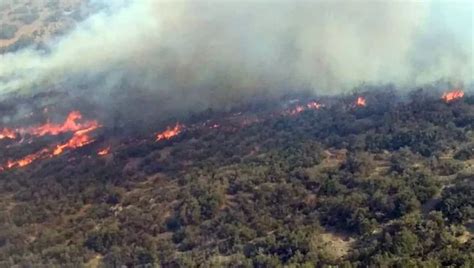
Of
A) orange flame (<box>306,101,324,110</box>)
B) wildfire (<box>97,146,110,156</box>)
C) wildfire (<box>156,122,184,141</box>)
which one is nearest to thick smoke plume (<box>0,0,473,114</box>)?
orange flame (<box>306,101,324,110</box>)

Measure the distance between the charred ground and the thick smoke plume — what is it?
17.4ft

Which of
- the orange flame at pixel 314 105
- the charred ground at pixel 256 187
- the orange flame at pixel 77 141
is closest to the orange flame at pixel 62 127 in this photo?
the charred ground at pixel 256 187

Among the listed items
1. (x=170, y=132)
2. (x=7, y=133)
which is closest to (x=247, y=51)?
(x=170, y=132)

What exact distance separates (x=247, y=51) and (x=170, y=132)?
1891cm

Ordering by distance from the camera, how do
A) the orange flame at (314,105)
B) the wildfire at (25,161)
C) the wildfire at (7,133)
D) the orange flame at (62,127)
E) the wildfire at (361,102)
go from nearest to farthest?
1. the wildfire at (25,161)
2. the orange flame at (62,127)
3. the wildfire at (7,133)
4. the orange flame at (314,105)
5. the wildfire at (361,102)

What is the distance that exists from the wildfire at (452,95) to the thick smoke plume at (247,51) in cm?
507

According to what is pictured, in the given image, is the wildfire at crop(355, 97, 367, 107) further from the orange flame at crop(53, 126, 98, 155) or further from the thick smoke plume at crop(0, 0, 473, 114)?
the orange flame at crop(53, 126, 98, 155)

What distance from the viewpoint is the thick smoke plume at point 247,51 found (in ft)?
255

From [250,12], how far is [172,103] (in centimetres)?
1607

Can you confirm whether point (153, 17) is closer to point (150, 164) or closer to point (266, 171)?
point (150, 164)

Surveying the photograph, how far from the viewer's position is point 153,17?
80.4 metres

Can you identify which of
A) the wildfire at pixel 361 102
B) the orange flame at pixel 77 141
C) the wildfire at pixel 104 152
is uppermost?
the orange flame at pixel 77 141

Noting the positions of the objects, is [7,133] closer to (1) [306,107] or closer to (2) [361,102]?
(1) [306,107]

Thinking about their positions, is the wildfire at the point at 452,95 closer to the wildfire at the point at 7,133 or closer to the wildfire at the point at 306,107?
the wildfire at the point at 306,107
